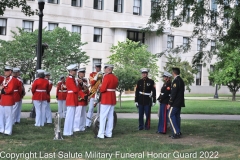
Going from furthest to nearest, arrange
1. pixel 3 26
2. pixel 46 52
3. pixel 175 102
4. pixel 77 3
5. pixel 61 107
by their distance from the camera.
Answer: pixel 77 3
pixel 3 26
pixel 46 52
pixel 61 107
pixel 175 102

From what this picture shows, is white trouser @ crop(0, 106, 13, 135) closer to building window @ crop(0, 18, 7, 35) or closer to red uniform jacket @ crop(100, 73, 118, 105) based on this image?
red uniform jacket @ crop(100, 73, 118, 105)

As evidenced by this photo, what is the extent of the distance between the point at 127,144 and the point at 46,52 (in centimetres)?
2260

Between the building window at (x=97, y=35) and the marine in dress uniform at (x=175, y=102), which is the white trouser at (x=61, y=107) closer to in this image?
the marine in dress uniform at (x=175, y=102)

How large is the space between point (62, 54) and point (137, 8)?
22477 millimetres

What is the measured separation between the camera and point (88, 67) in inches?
1998

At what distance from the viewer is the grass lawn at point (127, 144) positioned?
424 inches

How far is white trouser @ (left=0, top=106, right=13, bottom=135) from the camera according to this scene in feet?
45.7

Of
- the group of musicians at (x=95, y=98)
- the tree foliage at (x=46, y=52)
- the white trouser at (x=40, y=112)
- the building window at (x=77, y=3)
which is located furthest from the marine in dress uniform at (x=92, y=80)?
the building window at (x=77, y=3)

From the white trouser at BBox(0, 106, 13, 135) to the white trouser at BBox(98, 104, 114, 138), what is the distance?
2623mm

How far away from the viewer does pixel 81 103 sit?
595 inches

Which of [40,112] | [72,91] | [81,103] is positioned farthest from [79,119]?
[40,112]

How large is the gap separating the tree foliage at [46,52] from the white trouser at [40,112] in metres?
14.7

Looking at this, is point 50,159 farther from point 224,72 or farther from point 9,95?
point 224,72

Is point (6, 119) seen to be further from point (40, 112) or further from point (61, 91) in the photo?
point (61, 91)
